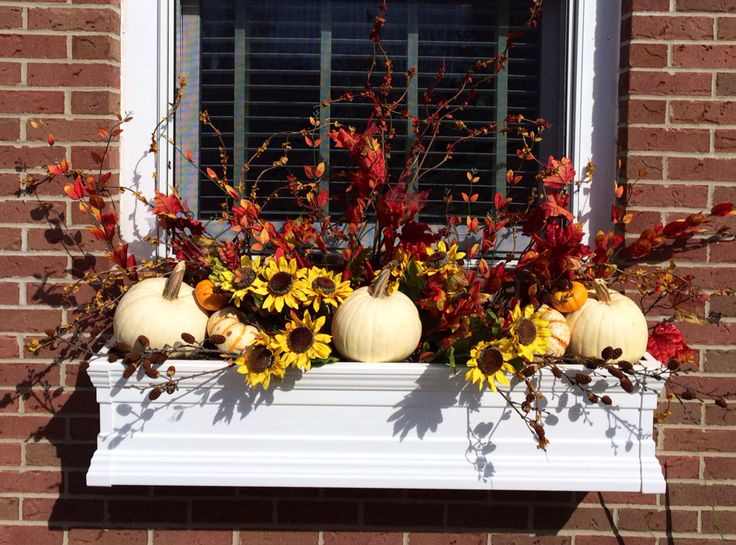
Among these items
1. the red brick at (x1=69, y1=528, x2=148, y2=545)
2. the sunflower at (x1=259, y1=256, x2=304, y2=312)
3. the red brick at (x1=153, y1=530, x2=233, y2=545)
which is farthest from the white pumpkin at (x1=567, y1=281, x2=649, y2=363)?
the red brick at (x1=69, y1=528, x2=148, y2=545)

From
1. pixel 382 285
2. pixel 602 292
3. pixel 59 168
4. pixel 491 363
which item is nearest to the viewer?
pixel 491 363

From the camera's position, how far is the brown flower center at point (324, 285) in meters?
2.11

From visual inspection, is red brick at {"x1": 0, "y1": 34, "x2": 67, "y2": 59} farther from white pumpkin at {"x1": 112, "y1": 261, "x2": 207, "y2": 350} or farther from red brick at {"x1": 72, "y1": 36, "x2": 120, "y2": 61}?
white pumpkin at {"x1": 112, "y1": 261, "x2": 207, "y2": 350}

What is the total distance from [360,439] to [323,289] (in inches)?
15.3

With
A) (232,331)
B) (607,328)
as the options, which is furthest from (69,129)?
(607,328)

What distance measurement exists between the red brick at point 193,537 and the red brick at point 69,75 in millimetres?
1315

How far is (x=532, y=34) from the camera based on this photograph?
2.65 metres

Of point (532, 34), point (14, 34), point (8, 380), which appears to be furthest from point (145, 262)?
point (532, 34)

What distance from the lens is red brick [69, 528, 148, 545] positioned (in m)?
2.47

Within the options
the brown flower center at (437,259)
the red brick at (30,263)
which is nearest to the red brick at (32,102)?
the red brick at (30,263)

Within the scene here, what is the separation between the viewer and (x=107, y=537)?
248cm

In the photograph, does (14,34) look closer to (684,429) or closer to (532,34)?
(532,34)

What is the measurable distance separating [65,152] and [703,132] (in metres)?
1.82

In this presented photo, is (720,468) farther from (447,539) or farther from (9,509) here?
(9,509)
